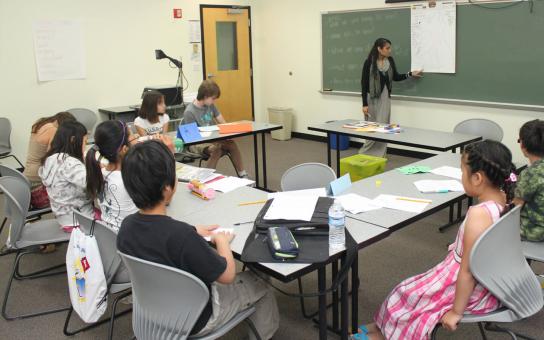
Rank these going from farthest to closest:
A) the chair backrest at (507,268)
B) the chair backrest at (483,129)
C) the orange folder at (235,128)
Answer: the orange folder at (235,128) < the chair backrest at (483,129) < the chair backrest at (507,268)

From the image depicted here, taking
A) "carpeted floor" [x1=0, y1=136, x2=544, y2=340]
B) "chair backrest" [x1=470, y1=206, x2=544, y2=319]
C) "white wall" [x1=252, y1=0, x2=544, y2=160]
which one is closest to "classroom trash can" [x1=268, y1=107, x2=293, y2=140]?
"white wall" [x1=252, y1=0, x2=544, y2=160]

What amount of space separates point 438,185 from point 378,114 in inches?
130

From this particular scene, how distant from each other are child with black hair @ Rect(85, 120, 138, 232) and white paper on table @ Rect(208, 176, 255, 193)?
549 millimetres

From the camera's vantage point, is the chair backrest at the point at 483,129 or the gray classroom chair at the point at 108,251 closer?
the gray classroom chair at the point at 108,251

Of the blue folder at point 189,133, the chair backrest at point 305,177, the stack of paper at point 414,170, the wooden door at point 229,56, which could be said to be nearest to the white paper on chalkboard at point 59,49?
the wooden door at point 229,56

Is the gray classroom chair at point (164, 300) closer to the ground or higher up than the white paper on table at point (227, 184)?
closer to the ground

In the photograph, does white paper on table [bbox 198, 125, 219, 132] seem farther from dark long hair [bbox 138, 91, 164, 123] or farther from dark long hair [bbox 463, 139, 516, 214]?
dark long hair [bbox 463, 139, 516, 214]

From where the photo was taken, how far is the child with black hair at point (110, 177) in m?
2.53

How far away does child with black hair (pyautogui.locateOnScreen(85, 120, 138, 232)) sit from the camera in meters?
2.53

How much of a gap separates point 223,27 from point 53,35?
8.46 ft

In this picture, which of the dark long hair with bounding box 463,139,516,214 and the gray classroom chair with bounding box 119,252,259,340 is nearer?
the gray classroom chair with bounding box 119,252,259,340

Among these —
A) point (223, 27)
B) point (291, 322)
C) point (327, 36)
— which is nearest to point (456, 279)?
point (291, 322)

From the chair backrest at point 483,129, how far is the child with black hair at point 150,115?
2.66 meters

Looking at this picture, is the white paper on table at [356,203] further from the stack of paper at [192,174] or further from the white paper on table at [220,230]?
the stack of paper at [192,174]
